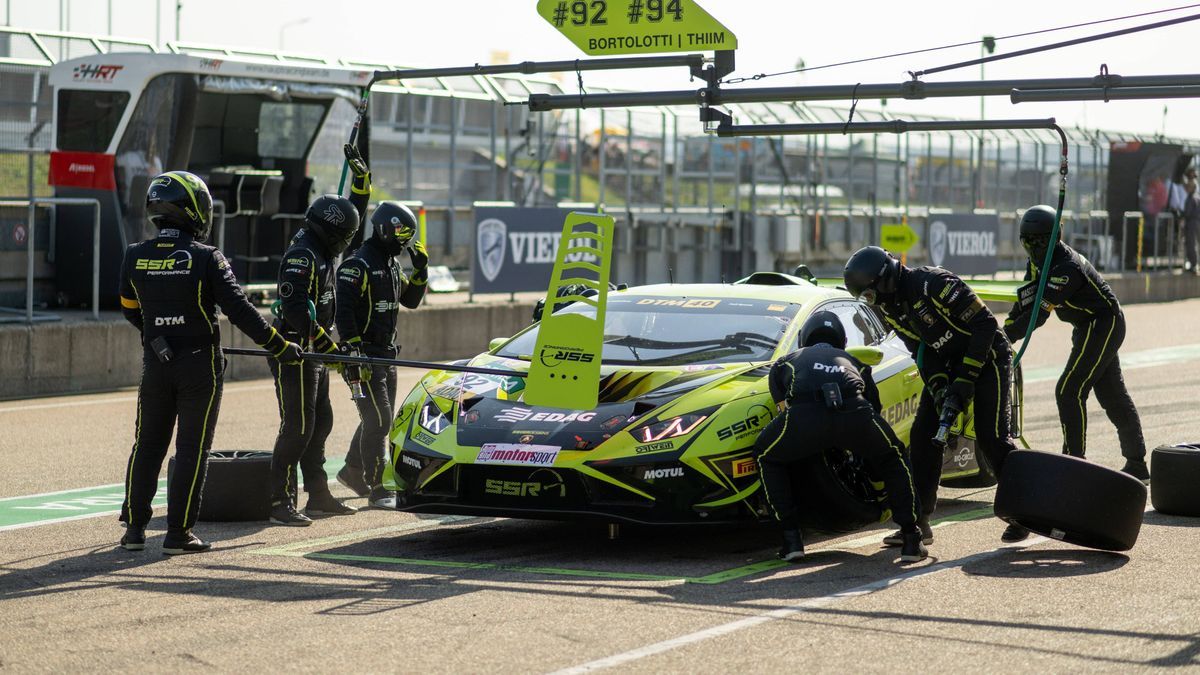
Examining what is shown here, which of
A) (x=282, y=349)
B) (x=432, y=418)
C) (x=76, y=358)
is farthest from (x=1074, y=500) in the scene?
(x=76, y=358)

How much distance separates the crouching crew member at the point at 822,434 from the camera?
313 inches

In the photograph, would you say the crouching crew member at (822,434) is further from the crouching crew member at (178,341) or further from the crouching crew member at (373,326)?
the crouching crew member at (373,326)

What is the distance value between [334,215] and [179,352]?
4.92ft

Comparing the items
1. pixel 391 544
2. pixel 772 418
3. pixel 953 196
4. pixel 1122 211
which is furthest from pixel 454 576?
pixel 1122 211

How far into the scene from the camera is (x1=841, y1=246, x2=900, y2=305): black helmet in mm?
8711

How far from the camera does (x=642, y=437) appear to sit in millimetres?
8055

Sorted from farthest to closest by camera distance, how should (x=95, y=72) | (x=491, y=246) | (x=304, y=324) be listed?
1. (x=491, y=246)
2. (x=95, y=72)
3. (x=304, y=324)

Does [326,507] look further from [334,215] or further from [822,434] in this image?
[822,434]

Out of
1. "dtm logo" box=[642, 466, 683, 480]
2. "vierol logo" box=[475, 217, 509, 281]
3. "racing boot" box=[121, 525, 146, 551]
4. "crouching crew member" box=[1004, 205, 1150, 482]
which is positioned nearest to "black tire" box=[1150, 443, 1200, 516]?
"crouching crew member" box=[1004, 205, 1150, 482]

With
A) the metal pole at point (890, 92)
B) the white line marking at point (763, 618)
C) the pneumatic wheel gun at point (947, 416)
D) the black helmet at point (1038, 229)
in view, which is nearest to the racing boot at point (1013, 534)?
the white line marking at point (763, 618)

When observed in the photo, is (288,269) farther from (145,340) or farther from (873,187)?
(873,187)

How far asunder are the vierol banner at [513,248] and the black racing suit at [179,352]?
12.6 meters

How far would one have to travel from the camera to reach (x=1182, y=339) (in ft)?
77.4

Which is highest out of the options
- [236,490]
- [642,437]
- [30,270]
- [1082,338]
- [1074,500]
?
[30,270]
